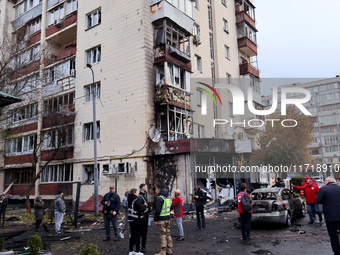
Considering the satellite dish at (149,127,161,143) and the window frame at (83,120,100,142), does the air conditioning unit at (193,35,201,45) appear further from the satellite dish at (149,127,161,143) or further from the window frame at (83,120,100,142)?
the window frame at (83,120,100,142)

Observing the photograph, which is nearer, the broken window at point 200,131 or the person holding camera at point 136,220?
the person holding camera at point 136,220

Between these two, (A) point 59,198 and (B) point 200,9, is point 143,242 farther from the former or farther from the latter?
(B) point 200,9

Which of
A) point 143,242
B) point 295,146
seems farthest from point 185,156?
point 295,146

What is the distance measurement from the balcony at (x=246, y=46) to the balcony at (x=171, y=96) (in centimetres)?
1287

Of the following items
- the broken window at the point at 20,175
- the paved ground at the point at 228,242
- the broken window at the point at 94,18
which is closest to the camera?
the paved ground at the point at 228,242

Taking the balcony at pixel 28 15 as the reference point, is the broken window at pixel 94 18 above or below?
below

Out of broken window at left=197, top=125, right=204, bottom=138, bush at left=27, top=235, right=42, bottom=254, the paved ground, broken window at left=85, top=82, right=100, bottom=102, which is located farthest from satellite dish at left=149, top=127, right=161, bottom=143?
bush at left=27, top=235, right=42, bottom=254

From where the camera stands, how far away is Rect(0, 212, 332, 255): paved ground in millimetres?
7891

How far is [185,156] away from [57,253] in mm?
10602

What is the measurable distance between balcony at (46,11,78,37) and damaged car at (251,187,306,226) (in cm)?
2208

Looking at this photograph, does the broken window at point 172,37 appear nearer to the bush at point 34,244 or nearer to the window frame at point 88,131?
the window frame at point 88,131

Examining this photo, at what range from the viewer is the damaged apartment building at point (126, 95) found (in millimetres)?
19078

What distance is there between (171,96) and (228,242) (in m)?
12.3

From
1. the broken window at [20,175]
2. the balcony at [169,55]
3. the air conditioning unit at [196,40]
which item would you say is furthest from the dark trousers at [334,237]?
the broken window at [20,175]
